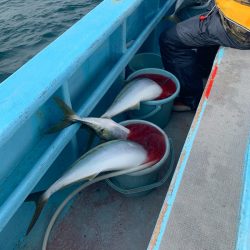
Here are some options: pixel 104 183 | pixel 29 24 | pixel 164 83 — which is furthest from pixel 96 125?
pixel 29 24

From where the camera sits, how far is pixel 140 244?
7.30 ft

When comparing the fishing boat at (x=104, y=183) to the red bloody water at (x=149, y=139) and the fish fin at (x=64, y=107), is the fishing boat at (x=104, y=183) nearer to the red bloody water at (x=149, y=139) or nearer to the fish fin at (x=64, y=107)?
the fish fin at (x=64, y=107)

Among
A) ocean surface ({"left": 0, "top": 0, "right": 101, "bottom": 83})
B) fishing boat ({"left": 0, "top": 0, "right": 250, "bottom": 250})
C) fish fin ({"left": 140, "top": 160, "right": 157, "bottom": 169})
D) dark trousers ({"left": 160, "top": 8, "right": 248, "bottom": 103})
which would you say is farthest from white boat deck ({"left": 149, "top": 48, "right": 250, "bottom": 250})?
ocean surface ({"left": 0, "top": 0, "right": 101, "bottom": 83})

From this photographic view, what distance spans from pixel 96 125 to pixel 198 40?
1386 mm

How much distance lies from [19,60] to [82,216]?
372 cm

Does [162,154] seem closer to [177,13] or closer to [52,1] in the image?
[177,13]

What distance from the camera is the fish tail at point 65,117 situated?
202 centimetres

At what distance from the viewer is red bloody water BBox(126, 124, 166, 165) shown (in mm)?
2410

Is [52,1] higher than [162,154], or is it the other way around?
[162,154]

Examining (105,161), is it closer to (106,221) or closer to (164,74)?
(106,221)

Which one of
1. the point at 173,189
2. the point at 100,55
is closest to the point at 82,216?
the point at 173,189

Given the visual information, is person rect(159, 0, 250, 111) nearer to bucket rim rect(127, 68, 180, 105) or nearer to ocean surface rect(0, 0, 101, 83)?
bucket rim rect(127, 68, 180, 105)

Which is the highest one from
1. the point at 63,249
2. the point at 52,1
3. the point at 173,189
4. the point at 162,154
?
the point at 173,189

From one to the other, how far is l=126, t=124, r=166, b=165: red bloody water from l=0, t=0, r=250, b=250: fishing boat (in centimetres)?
22
